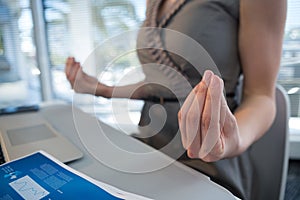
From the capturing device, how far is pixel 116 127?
602 millimetres

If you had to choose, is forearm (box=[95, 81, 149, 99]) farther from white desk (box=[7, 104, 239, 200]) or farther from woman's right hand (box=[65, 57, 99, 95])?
white desk (box=[7, 104, 239, 200])

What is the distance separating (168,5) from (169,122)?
279mm

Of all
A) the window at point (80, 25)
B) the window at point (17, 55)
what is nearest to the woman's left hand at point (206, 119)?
the window at point (80, 25)

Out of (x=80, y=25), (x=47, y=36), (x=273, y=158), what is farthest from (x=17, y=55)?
(x=273, y=158)

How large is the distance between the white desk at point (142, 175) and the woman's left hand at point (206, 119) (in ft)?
0.17

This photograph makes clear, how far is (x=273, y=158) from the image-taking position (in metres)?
0.62

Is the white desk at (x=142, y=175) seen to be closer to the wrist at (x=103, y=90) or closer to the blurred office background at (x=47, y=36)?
the wrist at (x=103, y=90)

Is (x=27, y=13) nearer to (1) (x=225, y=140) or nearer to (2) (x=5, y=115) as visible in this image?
(2) (x=5, y=115)

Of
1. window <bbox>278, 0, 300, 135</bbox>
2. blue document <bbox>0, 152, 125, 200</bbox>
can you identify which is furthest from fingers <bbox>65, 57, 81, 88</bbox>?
window <bbox>278, 0, 300, 135</bbox>

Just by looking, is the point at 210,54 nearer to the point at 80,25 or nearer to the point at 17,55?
the point at 80,25

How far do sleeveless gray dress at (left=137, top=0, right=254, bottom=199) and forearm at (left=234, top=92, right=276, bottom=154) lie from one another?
0.25ft

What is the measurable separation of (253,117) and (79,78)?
1.52ft

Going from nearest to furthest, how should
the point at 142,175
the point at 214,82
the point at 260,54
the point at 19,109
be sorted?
1. the point at 214,82
2. the point at 142,175
3. the point at 260,54
4. the point at 19,109

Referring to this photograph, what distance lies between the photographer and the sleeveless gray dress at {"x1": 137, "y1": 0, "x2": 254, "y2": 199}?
506 mm
